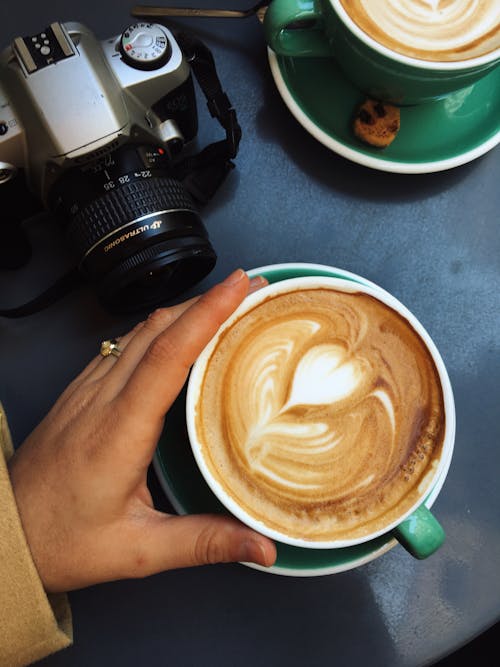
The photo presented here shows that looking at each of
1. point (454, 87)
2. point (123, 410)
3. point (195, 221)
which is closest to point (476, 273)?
point (454, 87)

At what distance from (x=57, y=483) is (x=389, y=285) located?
42 centimetres

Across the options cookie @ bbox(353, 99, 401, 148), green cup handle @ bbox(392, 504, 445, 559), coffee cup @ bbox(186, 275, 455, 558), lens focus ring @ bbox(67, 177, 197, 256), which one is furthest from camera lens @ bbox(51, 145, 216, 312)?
green cup handle @ bbox(392, 504, 445, 559)

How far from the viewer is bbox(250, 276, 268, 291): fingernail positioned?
2.05 ft

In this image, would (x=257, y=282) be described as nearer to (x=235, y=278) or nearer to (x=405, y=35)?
(x=235, y=278)

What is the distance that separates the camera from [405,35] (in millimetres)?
628

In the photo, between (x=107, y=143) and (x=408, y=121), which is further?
(x=408, y=121)

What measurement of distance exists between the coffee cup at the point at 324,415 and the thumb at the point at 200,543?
0.02m

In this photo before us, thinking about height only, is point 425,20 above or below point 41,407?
above

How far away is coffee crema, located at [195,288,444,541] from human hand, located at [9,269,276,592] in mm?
35

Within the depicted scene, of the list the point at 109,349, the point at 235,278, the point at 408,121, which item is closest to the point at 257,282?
the point at 235,278

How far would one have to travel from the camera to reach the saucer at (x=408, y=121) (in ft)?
2.34

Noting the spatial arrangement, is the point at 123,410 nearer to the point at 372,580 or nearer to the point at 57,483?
the point at 57,483

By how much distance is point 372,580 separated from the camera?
0.67m

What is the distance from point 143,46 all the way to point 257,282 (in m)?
0.26
